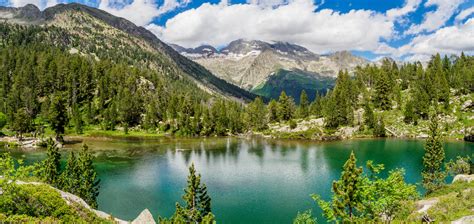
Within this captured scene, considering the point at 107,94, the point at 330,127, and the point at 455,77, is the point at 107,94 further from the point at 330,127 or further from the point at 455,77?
the point at 455,77

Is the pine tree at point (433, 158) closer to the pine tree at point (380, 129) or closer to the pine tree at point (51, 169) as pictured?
the pine tree at point (51, 169)

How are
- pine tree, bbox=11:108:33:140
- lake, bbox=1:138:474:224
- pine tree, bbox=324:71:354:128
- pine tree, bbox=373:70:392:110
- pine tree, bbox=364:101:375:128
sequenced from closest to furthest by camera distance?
lake, bbox=1:138:474:224 < pine tree, bbox=11:108:33:140 < pine tree, bbox=364:101:375:128 < pine tree, bbox=324:71:354:128 < pine tree, bbox=373:70:392:110

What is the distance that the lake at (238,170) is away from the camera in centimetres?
6669

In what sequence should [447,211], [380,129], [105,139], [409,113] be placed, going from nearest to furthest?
[447,211] < [105,139] < [380,129] < [409,113]

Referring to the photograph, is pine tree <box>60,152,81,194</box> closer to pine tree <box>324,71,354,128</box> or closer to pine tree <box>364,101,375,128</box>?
pine tree <box>324,71,354,128</box>

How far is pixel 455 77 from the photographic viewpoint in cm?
18025

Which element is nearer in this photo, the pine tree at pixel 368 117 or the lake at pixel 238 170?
the lake at pixel 238 170

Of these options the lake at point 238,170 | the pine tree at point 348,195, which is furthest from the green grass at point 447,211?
the lake at point 238,170

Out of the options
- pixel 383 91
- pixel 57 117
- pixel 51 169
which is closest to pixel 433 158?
pixel 51 169

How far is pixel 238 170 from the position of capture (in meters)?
101

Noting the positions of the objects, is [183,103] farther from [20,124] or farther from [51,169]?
[51,169]

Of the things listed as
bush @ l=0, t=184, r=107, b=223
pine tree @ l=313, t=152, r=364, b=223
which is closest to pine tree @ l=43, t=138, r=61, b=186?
bush @ l=0, t=184, r=107, b=223

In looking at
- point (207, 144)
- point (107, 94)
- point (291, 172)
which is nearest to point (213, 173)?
point (291, 172)

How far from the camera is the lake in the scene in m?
66.7
